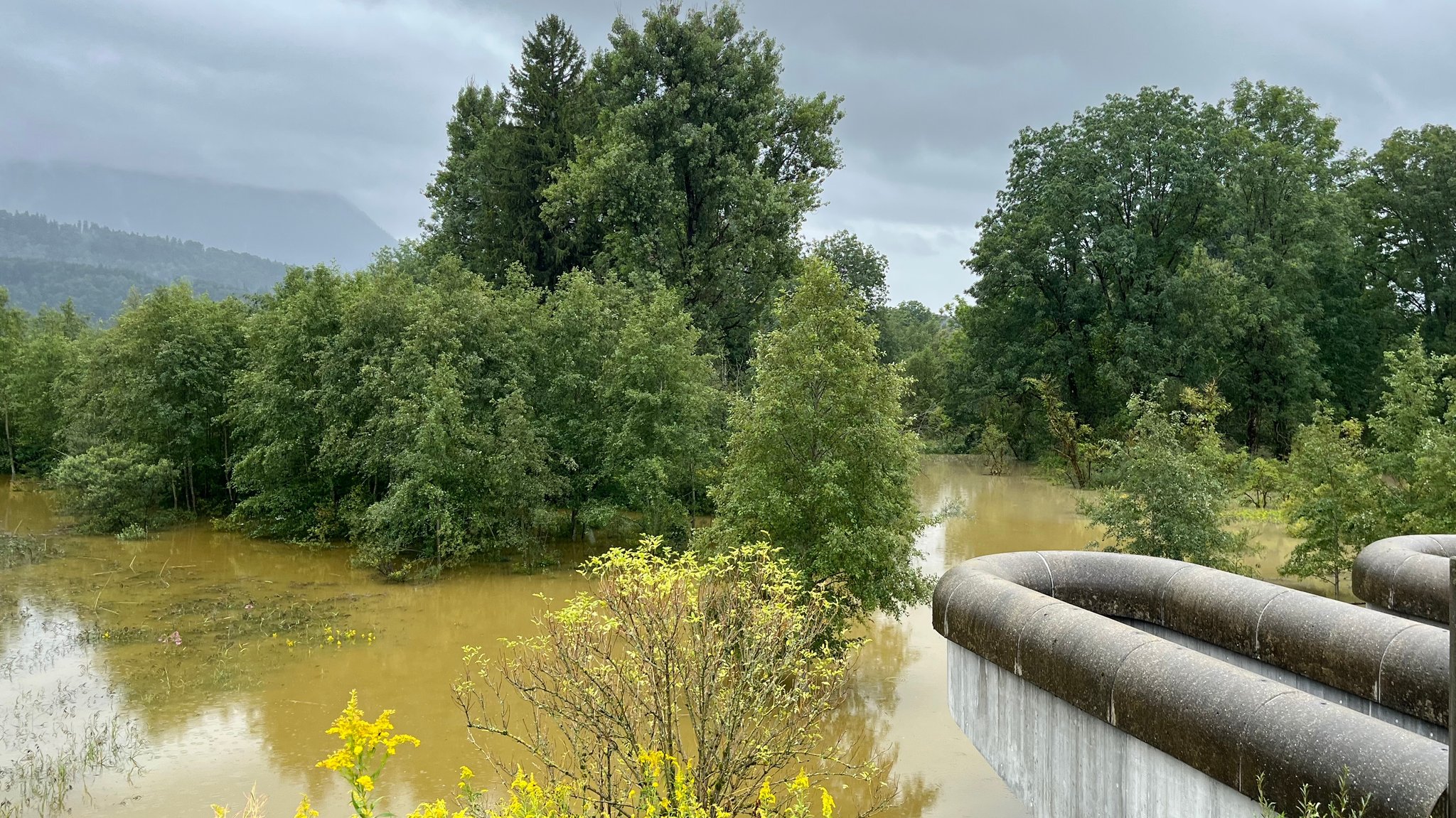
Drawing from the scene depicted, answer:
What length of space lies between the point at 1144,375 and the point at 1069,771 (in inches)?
1190

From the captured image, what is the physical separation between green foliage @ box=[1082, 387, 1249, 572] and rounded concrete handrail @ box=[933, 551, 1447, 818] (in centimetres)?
753

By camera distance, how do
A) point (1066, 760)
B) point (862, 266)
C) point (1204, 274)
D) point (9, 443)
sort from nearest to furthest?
point (1066, 760)
point (1204, 274)
point (9, 443)
point (862, 266)

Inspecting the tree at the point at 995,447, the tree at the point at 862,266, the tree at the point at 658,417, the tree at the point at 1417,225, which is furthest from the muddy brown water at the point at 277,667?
the tree at the point at 862,266

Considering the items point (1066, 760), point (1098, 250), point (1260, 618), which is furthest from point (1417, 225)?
point (1066, 760)

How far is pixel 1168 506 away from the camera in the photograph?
16.0m

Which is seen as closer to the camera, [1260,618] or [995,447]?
[1260,618]

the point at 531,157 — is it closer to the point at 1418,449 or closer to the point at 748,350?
the point at 748,350

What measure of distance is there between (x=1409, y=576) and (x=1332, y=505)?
28.1 feet

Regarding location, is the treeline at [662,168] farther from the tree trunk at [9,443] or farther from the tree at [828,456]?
the tree trunk at [9,443]

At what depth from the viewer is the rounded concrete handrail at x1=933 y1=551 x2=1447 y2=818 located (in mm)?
4863

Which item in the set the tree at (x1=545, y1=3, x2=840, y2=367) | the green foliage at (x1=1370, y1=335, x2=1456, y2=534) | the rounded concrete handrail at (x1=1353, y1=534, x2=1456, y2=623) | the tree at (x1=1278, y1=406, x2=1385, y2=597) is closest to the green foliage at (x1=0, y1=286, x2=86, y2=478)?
the tree at (x1=545, y1=3, x2=840, y2=367)

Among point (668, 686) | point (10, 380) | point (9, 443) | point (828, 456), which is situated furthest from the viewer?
point (9, 443)

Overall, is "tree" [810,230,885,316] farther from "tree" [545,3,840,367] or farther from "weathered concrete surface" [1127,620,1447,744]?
"weathered concrete surface" [1127,620,1447,744]

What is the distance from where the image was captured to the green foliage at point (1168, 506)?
625 inches
